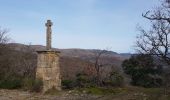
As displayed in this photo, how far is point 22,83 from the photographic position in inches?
1172

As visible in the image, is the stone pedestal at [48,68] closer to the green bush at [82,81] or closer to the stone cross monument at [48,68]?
the stone cross monument at [48,68]

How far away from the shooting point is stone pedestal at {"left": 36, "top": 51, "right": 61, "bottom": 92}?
26.9 meters

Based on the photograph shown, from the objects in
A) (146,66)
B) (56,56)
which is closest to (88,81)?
(56,56)

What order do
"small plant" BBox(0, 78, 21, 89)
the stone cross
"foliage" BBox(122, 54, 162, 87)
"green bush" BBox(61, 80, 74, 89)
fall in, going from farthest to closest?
"foliage" BBox(122, 54, 162, 87), "small plant" BBox(0, 78, 21, 89), "green bush" BBox(61, 80, 74, 89), the stone cross

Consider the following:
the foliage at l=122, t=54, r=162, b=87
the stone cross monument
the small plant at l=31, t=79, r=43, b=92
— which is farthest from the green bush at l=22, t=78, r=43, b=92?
the foliage at l=122, t=54, r=162, b=87

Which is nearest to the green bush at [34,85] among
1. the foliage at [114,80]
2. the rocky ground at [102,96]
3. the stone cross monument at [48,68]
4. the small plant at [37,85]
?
the small plant at [37,85]

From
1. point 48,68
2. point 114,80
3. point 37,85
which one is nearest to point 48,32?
point 48,68

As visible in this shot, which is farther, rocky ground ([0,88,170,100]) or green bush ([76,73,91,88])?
green bush ([76,73,91,88])

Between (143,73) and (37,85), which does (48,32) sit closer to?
(37,85)

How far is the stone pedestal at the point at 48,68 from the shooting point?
26875 mm

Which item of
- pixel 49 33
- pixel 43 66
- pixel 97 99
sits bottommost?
pixel 97 99

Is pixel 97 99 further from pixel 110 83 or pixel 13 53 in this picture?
pixel 13 53

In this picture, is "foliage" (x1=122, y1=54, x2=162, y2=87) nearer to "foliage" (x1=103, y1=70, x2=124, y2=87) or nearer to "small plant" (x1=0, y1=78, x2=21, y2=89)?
"foliage" (x1=103, y1=70, x2=124, y2=87)

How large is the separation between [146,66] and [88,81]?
7.61 m
